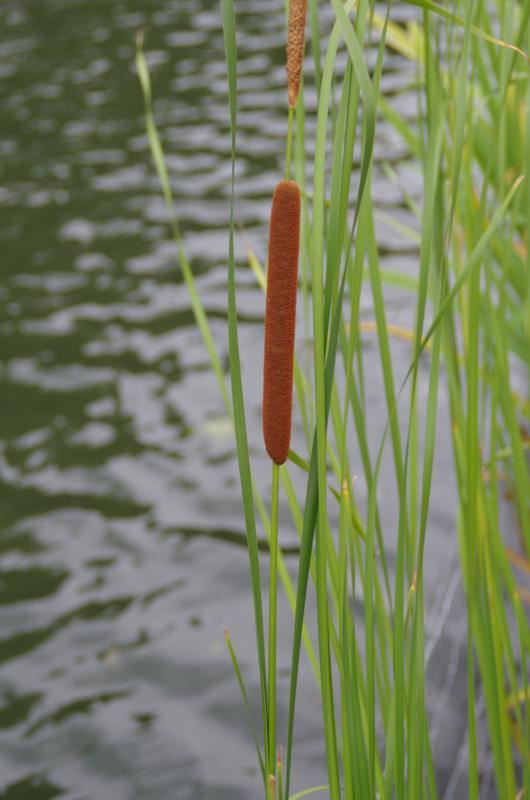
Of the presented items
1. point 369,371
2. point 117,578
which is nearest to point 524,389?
point 369,371

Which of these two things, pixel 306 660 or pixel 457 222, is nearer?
pixel 457 222

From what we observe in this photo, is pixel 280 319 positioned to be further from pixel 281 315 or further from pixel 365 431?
pixel 365 431

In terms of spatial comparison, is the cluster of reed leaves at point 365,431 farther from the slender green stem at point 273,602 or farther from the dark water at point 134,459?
the dark water at point 134,459

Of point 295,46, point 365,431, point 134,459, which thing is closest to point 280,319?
point 295,46

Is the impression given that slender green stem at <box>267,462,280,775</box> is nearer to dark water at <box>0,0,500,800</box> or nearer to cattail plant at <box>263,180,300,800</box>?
cattail plant at <box>263,180,300,800</box>

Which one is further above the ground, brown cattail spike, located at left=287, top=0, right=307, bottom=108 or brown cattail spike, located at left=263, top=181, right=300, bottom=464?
brown cattail spike, located at left=287, top=0, right=307, bottom=108

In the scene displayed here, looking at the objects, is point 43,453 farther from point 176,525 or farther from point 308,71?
point 308,71

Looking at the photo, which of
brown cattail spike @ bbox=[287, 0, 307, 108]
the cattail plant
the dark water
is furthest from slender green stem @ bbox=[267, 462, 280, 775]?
the dark water
